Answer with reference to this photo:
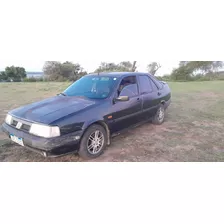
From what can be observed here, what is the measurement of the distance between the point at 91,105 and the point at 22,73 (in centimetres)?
2957

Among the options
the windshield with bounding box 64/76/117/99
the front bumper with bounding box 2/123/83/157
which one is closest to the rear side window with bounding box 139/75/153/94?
the windshield with bounding box 64/76/117/99

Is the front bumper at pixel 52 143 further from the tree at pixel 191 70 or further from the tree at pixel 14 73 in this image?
the tree at pixel 14 73

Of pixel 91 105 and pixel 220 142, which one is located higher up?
pixel 91 105

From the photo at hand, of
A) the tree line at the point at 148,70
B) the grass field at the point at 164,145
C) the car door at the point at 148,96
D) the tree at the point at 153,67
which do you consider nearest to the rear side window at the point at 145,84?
the car door at the point at 148,96

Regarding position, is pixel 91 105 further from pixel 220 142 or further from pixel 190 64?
pixel 190 64

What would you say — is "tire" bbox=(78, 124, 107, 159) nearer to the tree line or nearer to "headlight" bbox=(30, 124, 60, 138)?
"headlight" bbox=(30, 124, 60, 138)

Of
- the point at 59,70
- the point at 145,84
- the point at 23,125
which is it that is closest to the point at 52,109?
the point at 23,125

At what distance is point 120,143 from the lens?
367 cm

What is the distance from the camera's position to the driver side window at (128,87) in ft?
11.9

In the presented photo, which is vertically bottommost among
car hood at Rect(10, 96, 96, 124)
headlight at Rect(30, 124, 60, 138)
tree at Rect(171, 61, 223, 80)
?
headlight at Rect(30, 124, 60, 138)

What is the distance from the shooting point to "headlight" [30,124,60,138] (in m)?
2.51

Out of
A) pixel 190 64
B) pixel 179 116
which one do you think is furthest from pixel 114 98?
pixel 190 64

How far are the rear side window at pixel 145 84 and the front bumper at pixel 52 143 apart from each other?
208cm

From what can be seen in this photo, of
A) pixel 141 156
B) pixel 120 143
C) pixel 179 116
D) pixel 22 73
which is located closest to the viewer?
pixel 141 156
